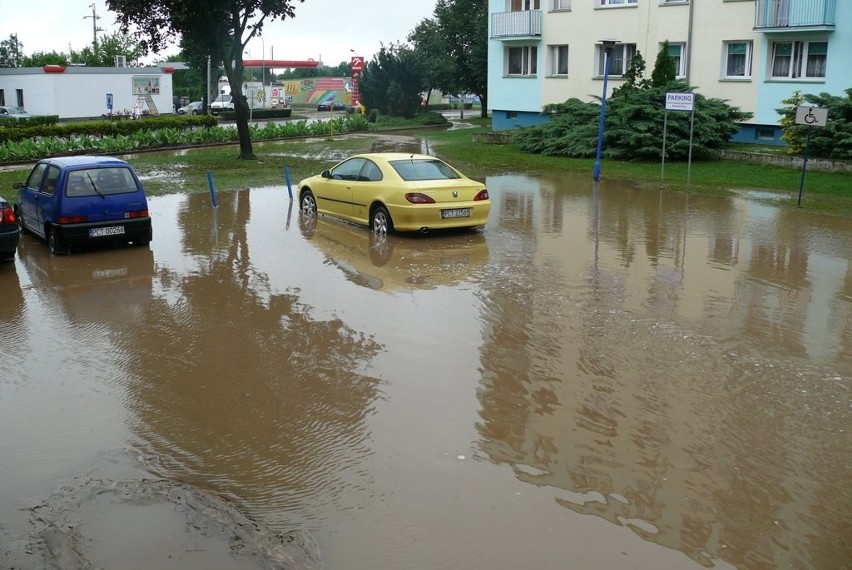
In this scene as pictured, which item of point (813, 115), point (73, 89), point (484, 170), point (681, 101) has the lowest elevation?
point (484, 170)

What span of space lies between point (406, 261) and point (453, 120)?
46.8 meters

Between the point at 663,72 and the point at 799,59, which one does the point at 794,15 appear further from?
the point at 663,72

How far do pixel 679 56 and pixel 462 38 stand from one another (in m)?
23.5

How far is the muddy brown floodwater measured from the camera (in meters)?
5.35

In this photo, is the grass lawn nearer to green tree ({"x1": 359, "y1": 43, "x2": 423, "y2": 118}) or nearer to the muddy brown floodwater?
the muddy brown floodwater

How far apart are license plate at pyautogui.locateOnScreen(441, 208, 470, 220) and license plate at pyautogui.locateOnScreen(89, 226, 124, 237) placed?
5.19 m

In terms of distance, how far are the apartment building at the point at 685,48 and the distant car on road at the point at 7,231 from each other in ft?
78.8

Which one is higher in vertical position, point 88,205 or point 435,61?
point 435,61

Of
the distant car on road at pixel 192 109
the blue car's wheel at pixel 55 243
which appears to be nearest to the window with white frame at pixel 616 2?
the blue car's wheel at pixel 55 243

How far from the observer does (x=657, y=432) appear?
6.75m

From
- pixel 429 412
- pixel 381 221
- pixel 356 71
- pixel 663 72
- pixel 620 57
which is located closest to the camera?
pixel 429 412

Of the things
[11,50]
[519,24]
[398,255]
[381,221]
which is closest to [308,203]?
[381,221]

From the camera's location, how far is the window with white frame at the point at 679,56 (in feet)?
108

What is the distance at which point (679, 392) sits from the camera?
24.8 ft
